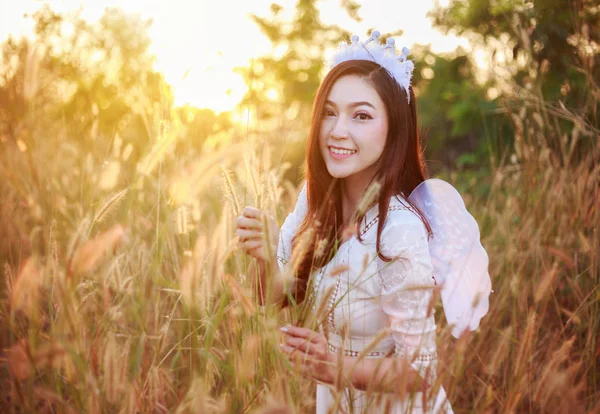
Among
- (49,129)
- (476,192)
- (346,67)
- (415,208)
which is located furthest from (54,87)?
(476,192)

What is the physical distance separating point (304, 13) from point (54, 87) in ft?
9.49

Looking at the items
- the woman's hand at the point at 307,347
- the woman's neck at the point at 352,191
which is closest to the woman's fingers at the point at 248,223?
the woman's hand at the point at 307,347

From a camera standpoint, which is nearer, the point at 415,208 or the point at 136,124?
the point at 415,208

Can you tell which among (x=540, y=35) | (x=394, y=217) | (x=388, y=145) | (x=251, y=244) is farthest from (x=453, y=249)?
(x=540, y=35)

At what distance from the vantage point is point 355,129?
176 centimetres

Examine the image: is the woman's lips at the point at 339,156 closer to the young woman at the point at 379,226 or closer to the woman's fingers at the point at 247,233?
the young woman at the point at 379,226

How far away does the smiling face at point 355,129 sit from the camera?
1.76 metres

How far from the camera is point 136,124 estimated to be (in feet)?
11.0

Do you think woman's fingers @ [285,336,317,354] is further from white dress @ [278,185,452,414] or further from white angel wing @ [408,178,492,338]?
white angel wing @ [408,178,492,338]

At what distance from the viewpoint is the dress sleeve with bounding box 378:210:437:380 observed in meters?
1.49

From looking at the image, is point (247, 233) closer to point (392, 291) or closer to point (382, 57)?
point (392, 291)

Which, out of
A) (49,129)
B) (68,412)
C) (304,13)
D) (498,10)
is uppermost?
(304,13)

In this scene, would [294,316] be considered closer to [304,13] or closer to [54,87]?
[54,87]

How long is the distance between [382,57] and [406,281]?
838mm
